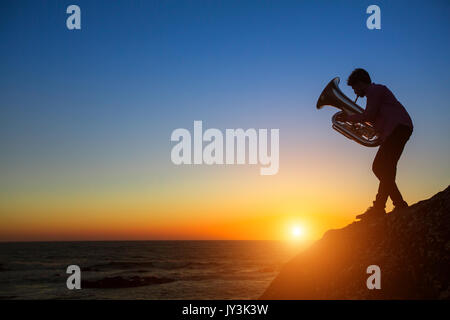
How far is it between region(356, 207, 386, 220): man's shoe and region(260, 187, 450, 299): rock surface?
0.34ft

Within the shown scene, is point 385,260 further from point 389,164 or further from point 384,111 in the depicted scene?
point 384,111

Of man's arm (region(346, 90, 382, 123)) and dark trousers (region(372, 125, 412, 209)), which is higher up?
man's arm (region(346, 90, 382, 123))

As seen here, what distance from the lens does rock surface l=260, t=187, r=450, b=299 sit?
4934 millimetres

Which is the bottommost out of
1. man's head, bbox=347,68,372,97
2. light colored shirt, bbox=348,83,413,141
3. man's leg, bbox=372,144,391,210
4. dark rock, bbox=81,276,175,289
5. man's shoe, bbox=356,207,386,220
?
dark rock, bbox=81,276,175,289

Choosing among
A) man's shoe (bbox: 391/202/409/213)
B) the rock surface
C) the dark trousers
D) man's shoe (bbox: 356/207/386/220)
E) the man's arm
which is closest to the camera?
the rock surface

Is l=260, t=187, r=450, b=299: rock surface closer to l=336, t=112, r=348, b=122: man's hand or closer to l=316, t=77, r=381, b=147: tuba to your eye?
l=316, t=77, r=381, b=147: tuba

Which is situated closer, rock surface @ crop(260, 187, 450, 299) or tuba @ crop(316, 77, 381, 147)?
rock surface @ crop(260, 187, 450, 299)

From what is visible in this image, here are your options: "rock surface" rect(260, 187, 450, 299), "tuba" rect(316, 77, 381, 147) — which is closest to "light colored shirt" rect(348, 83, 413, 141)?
"tuba" rect(316, 77, 381, 147)

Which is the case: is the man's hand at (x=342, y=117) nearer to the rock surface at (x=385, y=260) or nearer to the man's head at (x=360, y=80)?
the man's head at (x=360, y=80)

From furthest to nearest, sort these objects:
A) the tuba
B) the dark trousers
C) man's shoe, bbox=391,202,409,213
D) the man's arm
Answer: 1. the tuba
2. man's shoe, bbox=391,202,409,213
3. the man's arm
4. the dark trousers

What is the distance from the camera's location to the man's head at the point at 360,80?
617 centimetres
